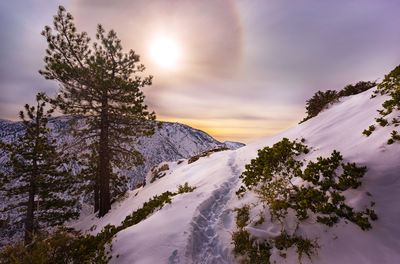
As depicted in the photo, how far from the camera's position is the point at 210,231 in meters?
4.41

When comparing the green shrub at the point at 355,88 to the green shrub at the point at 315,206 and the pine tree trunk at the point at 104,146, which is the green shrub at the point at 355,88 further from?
the pine tree trunk at the point at 104,146

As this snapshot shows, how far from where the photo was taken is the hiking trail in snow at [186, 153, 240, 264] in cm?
358

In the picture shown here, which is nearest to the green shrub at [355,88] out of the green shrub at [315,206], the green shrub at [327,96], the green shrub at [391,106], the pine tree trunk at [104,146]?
the green shrub at [327,96]

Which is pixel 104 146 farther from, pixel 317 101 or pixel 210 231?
pixel 317 101

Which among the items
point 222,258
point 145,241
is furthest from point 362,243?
point 145,241

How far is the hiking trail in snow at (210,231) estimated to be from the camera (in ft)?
11.7

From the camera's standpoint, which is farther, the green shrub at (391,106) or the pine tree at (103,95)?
the pine tree at (103,95)

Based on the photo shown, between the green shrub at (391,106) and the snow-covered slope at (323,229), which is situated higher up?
the green shrub at (391,106)

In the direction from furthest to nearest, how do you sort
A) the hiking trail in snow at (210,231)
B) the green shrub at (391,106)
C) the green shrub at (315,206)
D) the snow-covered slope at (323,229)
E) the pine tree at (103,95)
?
1. the pine tree at (103,95)
2. the hiking trail in snow at (210,231)
3. the green shrub at (391,106)
4. the green shrub at (315,206)
5. the snow-covered slope at (323,229)

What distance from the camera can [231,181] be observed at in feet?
24.5

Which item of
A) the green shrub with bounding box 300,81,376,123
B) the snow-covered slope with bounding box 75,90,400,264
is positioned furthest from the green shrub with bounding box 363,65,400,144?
the green shrub with bounding box 300,81,376,123

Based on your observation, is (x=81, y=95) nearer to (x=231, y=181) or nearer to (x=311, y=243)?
(x=231, y=181)

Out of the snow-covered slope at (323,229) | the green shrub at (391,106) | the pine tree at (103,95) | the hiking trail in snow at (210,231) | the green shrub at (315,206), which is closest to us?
the snow-covered slope at (323,229)

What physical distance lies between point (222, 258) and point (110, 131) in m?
10.3
